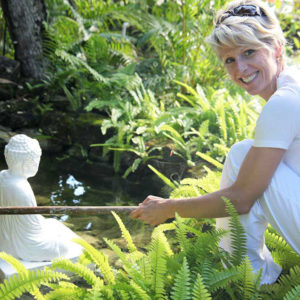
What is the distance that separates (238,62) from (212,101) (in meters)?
3.64

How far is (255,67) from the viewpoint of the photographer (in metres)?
2.34

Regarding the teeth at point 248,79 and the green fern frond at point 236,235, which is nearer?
the green fern frond at point 236,235

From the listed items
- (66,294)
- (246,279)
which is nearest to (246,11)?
(246,279)

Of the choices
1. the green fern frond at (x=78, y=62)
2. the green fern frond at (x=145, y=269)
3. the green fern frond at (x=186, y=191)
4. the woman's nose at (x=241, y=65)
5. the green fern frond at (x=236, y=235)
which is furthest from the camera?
the green fern frond at (x=78, y=62)

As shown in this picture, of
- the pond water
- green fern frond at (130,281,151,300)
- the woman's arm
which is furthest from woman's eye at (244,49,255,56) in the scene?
the pond water

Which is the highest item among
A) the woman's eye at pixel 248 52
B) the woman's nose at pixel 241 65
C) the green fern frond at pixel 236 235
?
the woman's eye at pixel 248 52

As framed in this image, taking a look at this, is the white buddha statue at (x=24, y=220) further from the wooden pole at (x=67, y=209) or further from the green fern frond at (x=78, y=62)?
the green fern frond at (x=78, y=62)

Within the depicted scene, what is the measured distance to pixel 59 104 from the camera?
693 centimetres

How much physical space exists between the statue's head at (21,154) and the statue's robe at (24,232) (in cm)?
7

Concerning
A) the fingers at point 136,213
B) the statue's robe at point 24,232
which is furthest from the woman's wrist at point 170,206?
the statue's robe at point 24,232

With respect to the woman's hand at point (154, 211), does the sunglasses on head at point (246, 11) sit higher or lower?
higher

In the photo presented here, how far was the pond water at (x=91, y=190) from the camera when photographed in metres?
3.89

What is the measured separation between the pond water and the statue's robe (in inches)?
23.2

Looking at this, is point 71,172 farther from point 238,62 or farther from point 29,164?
point 238,62
